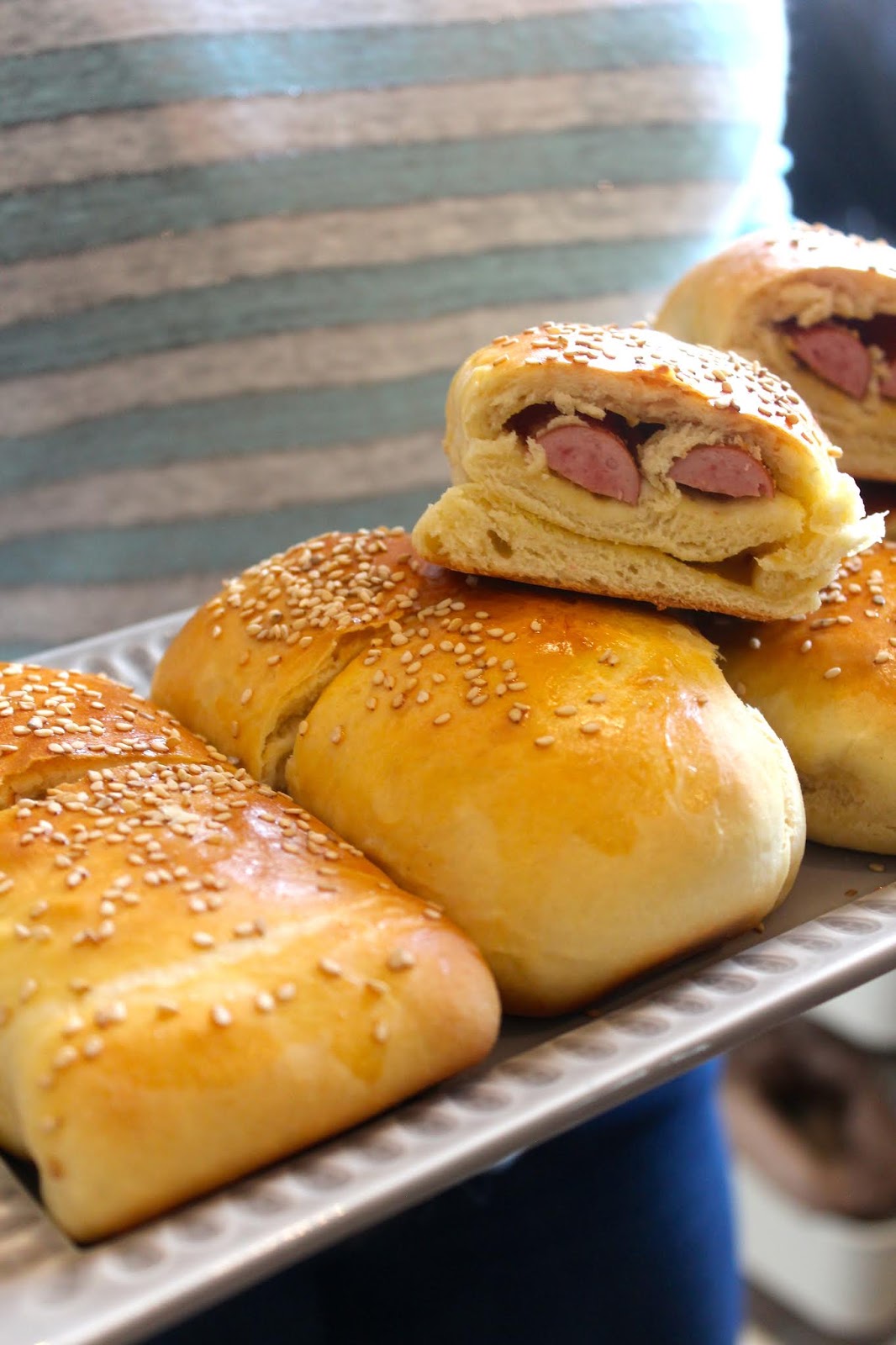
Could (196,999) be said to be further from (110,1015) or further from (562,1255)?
(562,1255)

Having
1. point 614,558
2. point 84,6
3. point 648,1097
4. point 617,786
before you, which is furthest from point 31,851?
point 84,6

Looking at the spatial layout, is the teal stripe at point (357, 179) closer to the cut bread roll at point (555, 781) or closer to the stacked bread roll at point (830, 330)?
the stacked bread roll at point (830, 330)

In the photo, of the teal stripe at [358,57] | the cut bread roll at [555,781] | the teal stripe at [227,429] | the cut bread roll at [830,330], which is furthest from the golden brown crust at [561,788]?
the teal stripe at [358,57]

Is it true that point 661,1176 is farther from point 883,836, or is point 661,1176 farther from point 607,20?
point 607,20

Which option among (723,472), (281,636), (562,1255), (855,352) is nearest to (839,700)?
(723,472)

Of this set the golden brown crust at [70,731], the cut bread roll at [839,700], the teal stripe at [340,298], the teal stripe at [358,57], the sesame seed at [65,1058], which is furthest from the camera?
the teal stripe at [340,298]

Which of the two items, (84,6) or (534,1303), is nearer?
(534,1303)

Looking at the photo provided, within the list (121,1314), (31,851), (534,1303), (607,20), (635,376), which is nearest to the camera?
(121,1314)
